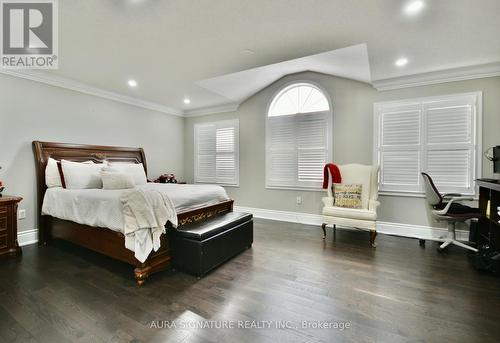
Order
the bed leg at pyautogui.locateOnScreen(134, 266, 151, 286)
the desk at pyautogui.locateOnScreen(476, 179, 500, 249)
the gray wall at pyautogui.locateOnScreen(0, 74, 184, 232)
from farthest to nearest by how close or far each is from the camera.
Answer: the gray wall at pyautogui.locateOnScreen(0, 74, 184, 232)
the desk at pyautogui.locateOnScreen(476, 179, 500, 249)
the bed leg at pyautogui.locateOnScreen(134, 266, 151, 286)

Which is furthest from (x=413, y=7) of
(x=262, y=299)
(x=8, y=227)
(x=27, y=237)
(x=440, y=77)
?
(x=27, y=237)

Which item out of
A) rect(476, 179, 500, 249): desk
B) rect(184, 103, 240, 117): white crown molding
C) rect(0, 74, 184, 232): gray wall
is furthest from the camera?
rect(184, 103, 240, 117): white crown molding

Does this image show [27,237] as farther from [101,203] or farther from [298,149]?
[298,149]

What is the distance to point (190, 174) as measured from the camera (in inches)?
233

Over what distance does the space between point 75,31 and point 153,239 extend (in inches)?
90.8

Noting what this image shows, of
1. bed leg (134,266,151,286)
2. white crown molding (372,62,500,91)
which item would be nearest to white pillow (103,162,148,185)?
bed leg (134,266,151,286)

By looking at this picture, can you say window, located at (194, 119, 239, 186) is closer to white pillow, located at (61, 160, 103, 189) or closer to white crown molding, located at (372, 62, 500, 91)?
white pillow, located at (61, 160, 103, 189)

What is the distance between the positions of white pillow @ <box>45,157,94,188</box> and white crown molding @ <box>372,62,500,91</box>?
501cm

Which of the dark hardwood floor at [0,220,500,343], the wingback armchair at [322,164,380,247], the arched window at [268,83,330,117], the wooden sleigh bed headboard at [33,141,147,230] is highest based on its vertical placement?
the arched window at [268,83,330,117]

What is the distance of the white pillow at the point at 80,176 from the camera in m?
3.29

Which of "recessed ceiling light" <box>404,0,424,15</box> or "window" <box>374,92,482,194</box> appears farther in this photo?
"window" <box>374,92,482,194</box>

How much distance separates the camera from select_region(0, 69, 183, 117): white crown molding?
327 centimetres

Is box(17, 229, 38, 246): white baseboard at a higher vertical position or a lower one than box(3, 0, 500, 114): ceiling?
lower

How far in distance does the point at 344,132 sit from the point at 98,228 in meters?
3.89
